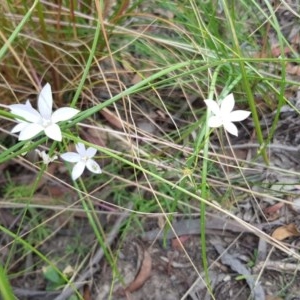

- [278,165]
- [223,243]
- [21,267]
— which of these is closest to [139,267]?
[223,243]

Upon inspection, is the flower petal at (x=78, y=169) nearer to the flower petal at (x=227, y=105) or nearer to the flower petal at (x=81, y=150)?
the flower petal at (x=81, y=150)

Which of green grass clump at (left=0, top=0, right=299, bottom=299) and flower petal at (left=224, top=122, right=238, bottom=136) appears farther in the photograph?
green grass clump at (left=0, top=0, right=299, bottom=299)

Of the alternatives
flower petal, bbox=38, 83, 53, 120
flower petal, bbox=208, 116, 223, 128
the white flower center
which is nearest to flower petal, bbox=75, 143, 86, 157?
the white flower center

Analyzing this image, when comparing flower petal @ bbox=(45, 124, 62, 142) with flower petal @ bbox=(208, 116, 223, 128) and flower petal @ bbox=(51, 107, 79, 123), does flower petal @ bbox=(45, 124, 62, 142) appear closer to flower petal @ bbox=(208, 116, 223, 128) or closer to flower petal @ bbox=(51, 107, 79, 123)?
flower petal @ bbox=(51, 107, 79, 123)

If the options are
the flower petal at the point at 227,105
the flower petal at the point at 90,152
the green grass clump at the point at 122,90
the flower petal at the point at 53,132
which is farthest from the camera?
the green grass clump at the point at 122,90

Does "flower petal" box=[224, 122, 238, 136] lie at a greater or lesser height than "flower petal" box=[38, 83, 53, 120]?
lesser

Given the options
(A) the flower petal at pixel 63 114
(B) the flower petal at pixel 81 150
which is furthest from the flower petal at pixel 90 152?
(A) the flower petal at pixel 63 114

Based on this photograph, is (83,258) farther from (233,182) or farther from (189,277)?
(233,182)
